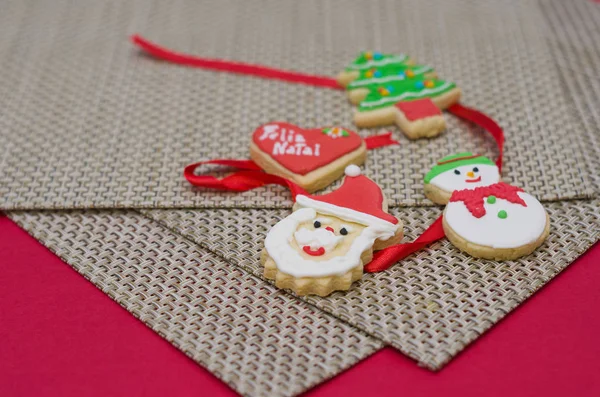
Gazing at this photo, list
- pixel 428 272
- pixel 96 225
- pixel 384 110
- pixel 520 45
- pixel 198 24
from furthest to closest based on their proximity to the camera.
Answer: pixel 198 24, pixel 520 45, pixel 384 110, pixel 96 225, pixel 428 272

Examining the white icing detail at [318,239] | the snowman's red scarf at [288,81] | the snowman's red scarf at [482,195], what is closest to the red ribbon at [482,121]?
the snowman's red scarf at [288,81]

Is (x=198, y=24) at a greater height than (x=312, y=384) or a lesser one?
greater

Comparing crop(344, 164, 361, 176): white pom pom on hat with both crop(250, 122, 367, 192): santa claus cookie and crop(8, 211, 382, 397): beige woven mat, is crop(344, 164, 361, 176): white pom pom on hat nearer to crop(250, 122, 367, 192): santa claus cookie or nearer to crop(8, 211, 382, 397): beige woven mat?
crop(250, 122, 367, 192): santa claus cookie

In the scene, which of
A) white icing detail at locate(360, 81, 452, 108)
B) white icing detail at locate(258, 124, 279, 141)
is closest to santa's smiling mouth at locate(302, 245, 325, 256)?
white icing detail at locate(258, 124, 279, 141)

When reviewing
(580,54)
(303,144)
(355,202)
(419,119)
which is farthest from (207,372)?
(580,54)

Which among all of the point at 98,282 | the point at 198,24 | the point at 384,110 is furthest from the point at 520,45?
the point at 98,282

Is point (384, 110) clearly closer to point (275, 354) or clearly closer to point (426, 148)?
point (426, 148)

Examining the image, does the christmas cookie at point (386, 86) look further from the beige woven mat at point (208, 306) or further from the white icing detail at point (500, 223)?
the beige woven mat at point (208, 306)
